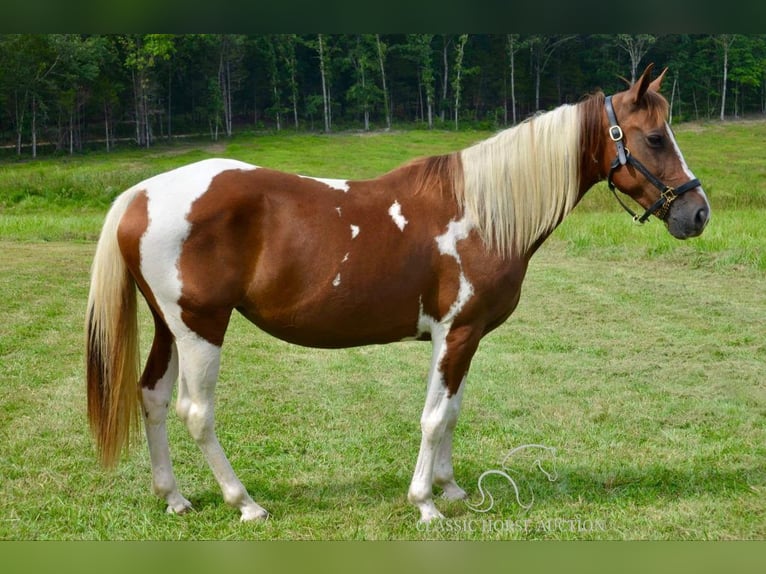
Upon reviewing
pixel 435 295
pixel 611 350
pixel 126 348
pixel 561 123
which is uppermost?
pixel 561 123

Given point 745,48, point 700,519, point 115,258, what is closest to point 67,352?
point 115,258

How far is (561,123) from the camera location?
3486 mm

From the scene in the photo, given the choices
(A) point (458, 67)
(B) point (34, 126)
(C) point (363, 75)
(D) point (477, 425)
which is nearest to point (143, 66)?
(B) point (34, 126)

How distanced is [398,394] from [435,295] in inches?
87.6

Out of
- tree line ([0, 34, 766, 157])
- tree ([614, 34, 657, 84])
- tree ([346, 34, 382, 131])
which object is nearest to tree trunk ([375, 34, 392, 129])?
tree line ([0, 34, 766, 157])

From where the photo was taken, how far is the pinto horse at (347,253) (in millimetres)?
3229

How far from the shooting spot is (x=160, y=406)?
138 inches

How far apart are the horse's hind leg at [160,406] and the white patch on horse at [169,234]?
294 millimetres

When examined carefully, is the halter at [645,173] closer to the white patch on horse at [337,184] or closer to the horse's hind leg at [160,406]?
the white patch on horse at [337,184]

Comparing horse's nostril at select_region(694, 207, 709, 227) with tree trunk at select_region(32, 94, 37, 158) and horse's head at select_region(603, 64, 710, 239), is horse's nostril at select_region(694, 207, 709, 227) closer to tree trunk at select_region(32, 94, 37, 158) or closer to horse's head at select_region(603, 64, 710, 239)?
horse's head at select_region(603, 64, 710, 239)

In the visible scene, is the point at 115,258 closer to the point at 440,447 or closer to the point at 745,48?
the point at 440,447

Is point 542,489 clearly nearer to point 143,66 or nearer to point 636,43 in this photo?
point 636,43

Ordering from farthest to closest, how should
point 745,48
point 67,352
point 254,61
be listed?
1. point 254,61
2. point 745,48
3. point 67,352

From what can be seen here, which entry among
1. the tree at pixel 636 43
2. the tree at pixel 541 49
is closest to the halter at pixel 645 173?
the tree at pixel 636 43
